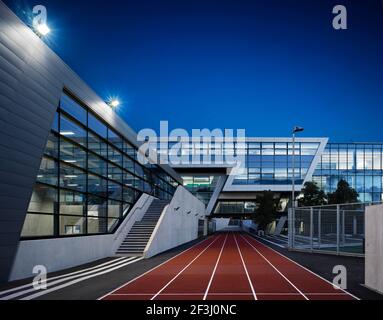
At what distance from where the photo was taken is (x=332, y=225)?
2348cm

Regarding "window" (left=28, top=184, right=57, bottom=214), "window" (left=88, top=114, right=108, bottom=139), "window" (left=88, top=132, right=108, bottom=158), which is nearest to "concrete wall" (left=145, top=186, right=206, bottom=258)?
"window" (left=88, top=132, right=108, bottom=158)

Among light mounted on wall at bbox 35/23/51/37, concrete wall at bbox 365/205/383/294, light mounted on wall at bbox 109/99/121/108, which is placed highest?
light mounted on wall at bbox 35/23/51/37

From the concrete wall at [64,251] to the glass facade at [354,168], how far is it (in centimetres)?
5201

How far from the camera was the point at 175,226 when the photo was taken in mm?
31797

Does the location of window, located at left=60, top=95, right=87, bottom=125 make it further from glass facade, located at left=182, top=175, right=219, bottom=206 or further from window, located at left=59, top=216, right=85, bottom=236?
A: glass facade, located at left=182, top=175, right=219, bottom=206

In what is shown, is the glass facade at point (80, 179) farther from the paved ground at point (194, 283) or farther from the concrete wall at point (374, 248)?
the concrete wall at point (374, 248)

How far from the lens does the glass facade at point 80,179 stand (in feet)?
49.3

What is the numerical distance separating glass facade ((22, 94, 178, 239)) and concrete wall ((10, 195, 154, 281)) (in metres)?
0.41

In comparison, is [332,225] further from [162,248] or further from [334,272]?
[162,248]

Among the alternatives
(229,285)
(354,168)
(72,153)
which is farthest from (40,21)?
(354,168)

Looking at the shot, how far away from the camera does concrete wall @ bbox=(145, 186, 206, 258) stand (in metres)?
24.4

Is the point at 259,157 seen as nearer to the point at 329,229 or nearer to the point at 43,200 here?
the point at 329,229

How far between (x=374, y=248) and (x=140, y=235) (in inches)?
604

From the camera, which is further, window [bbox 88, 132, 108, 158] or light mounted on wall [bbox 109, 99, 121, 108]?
light mounted on wall [bbox 109, 99, 121, 108]
